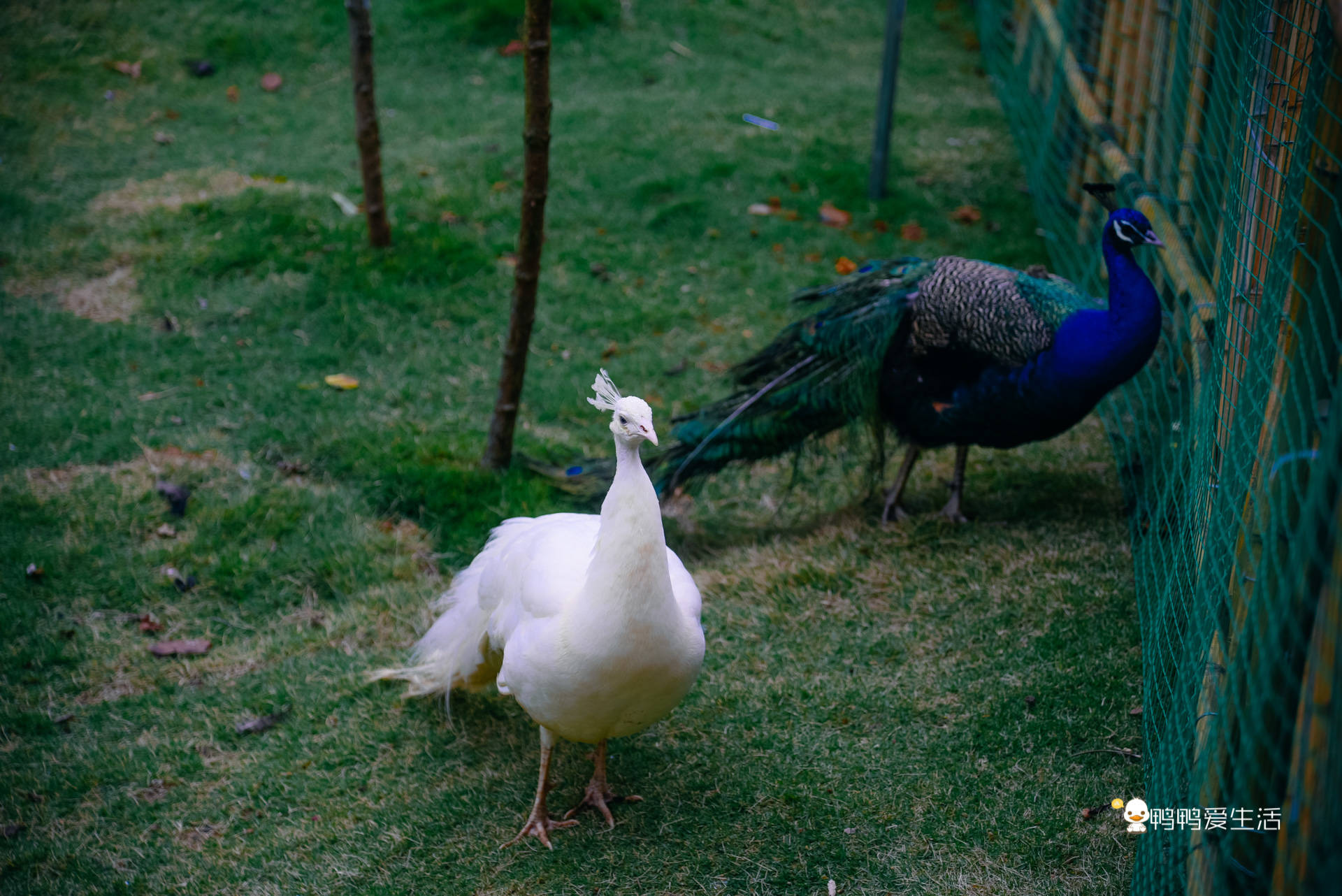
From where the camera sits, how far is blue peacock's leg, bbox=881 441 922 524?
14.6 ft

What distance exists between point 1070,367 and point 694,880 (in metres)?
2.19

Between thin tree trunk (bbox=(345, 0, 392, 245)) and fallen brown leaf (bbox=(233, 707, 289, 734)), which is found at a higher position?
thin tree trunk (bbox=(345, 0, 392, 245))

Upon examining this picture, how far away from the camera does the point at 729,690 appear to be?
3537 millimetres

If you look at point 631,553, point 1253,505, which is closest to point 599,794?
point 631,553

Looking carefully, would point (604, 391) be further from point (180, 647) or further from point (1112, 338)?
point (180, 647)

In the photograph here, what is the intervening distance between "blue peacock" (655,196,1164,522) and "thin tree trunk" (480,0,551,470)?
2.36ft

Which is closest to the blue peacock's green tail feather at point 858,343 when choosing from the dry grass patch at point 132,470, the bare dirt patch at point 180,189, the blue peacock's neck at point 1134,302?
the blue peacock's neck at point 1134,302

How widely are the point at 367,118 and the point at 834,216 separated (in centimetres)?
296

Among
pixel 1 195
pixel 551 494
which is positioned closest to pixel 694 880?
pixel 551 494

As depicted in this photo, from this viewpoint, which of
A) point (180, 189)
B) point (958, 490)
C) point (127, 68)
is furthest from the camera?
point (127, 68)

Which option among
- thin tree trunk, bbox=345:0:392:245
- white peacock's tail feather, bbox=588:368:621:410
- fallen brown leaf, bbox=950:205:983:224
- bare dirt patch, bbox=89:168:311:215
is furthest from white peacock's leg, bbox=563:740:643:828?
bare dirt patch, bbox=89:168:311:215

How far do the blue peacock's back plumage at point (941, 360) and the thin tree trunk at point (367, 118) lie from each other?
2607mm

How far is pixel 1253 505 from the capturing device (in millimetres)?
2250

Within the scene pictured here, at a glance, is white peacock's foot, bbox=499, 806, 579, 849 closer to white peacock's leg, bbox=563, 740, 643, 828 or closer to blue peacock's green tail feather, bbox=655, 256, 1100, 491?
white peacock's leg, bbox=563, 740, 643, 828
